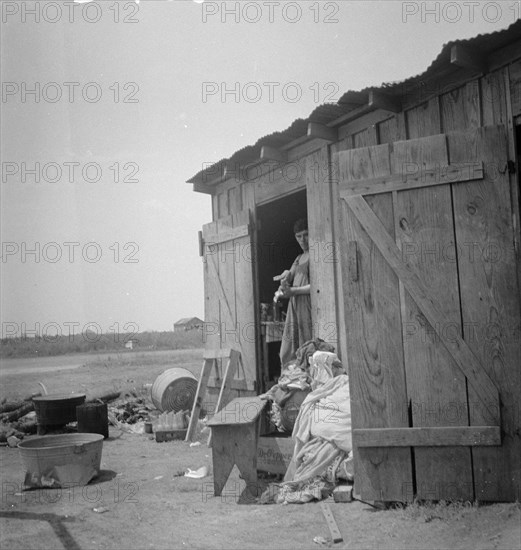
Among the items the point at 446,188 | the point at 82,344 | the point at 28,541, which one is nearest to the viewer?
the point at 28,541

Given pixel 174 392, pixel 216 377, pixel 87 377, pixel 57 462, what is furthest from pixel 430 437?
pixel 87 377

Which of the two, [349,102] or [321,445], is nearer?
[321,445]

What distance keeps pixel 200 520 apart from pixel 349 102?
4245 millimetres

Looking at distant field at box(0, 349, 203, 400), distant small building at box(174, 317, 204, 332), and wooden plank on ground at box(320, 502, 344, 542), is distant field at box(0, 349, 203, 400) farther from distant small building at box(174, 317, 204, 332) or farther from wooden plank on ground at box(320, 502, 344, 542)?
distant small building at box(174, 317, 204, 332)

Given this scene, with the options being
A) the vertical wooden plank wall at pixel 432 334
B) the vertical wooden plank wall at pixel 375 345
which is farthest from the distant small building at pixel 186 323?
the vertical wooden plank wall at pixel 432 334

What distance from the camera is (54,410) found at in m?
8.77

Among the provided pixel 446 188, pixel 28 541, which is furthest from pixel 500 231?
pixel 28 541

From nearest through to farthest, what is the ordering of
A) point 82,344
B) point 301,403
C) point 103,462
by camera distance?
1. point 301,403
2. point 103,462
3. point 82,344

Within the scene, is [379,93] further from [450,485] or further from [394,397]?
[450,485]

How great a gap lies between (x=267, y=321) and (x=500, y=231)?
4.51 meters

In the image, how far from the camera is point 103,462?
23.8 ft

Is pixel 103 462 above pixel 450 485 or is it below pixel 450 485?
below

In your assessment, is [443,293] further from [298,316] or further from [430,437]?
[298,316]

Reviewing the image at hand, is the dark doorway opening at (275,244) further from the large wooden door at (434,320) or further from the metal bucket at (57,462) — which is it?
the large wooden door at (434,320)
